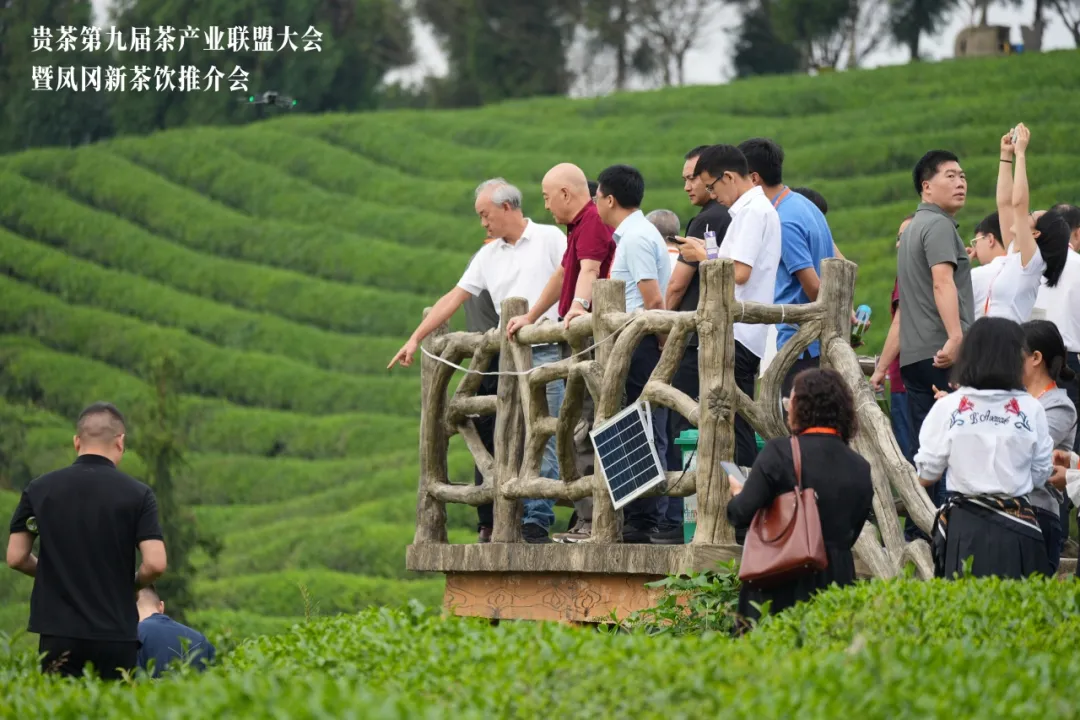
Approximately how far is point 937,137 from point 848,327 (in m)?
32.8

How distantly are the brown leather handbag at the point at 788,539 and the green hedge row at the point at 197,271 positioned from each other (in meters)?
33.9

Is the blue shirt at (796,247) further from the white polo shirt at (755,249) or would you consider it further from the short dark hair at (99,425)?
the short dark hair at (99,425)

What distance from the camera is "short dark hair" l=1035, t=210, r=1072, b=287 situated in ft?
28.0

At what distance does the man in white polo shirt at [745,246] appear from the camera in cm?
806

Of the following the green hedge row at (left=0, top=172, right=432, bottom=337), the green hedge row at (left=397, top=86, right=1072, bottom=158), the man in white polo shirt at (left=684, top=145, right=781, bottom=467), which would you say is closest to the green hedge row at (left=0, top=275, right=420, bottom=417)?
the green hedge row at (left=0, top=172, right=432, bottom=337)

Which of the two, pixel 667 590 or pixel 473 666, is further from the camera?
pixel 667 590

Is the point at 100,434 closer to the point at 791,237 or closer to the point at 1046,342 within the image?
the point at 791,237

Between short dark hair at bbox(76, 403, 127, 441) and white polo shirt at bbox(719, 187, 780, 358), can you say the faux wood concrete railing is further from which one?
short dark hair at bbox(76, 403, 127, 441)

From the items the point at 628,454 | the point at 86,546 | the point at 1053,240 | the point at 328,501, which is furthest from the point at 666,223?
the point at 328,501

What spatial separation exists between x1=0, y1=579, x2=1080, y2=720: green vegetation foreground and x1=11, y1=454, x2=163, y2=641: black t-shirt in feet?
1.98

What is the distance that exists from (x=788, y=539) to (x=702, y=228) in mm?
2842

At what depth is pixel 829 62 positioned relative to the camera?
55.8 metres

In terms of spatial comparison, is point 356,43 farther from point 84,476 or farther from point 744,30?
point 84,476

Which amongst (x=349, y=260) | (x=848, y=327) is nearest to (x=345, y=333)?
(x=349, y=260)
